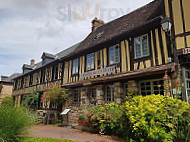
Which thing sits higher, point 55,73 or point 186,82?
point 55,73

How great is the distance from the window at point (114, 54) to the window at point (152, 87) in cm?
185

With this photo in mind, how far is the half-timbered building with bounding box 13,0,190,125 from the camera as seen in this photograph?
5590mm

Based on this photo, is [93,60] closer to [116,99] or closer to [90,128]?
[116,99]

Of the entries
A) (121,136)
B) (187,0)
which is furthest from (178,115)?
(187,0)

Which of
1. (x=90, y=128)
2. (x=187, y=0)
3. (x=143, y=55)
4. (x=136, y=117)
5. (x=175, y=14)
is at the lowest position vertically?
(x=90, y=128)

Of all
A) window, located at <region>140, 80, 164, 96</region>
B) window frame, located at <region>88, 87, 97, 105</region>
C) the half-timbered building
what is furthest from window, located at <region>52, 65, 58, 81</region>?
window, located at <region>140, 80, 164, 96</region>

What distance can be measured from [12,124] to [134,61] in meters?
5.28

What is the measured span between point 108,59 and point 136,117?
14.6 feet

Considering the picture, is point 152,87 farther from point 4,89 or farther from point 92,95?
point 4,89

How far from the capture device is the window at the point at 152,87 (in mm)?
6082

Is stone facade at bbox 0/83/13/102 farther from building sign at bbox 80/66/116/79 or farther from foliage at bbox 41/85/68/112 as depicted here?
building sign at bbox 80/66/116/79

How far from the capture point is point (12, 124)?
3.83 metres

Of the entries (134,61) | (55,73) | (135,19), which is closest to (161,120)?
(134,61)

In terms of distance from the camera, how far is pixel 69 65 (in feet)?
35.8
